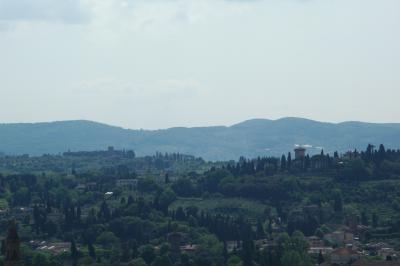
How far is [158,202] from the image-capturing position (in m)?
198

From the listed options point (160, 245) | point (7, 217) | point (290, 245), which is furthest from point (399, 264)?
point (7, 217)

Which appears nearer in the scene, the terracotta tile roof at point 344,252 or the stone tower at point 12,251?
the stone tower at point 12,251

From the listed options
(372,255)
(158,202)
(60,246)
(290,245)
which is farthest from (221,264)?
(158,202)

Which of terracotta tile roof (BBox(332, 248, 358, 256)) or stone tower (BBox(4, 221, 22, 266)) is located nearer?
stone tower (BBox(4, 221, 22, 266))

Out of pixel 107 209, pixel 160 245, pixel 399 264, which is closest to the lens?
pixel 399 264

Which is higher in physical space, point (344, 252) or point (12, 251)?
point (12, 251)

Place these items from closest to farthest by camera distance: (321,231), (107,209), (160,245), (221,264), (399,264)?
(399,264)
(221,264)
(160,245)
(321,231)
(107,209)

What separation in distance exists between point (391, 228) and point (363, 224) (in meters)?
12.6

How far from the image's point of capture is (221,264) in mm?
139125

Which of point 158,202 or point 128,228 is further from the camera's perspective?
point 158,202

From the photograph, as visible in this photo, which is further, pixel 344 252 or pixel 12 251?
pixel 344 252

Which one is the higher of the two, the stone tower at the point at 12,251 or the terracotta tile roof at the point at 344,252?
the stone tower at the point at 12,251

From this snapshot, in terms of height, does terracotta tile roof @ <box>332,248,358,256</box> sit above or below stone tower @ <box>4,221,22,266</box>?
below

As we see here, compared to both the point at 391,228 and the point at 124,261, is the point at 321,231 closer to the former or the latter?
the point at 391,228
